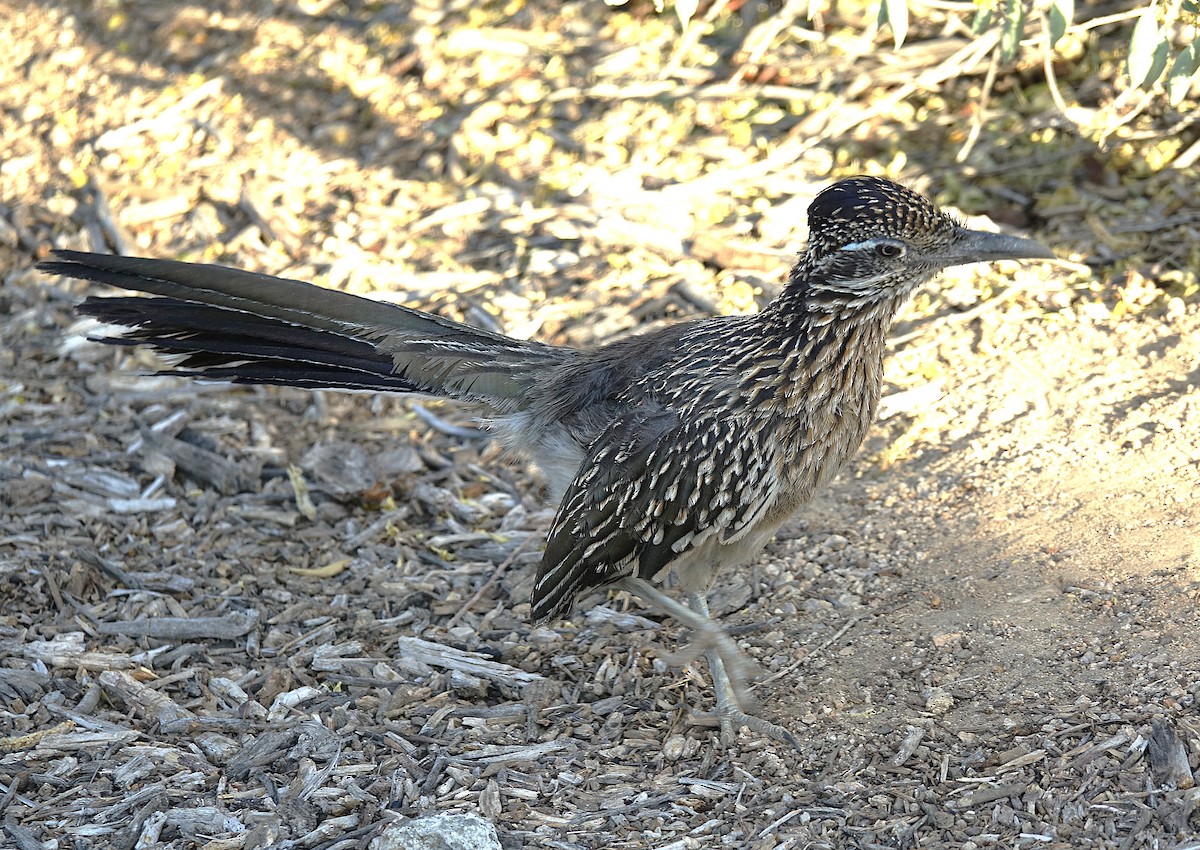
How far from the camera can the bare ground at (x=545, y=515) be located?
397cm

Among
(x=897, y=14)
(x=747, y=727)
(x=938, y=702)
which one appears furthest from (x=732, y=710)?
(x=897, y=14)

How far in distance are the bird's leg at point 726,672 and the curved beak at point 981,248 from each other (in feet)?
4.94

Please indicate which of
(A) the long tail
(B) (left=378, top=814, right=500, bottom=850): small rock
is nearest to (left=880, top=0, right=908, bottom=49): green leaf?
(A) the long tail

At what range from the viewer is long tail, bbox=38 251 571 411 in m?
4.70

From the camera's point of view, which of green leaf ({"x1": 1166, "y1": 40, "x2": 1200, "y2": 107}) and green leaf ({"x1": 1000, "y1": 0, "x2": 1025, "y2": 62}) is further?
green leaf ({"x1": 1000, "y1": 0, "x2": 1025, "y2": 62})

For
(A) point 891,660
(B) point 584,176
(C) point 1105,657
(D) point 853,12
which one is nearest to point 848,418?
(A) point 891,660

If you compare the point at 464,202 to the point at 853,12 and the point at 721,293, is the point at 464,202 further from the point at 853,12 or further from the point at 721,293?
the point at 853,12

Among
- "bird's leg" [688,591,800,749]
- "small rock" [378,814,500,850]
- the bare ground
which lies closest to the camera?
"small rock" [378,814,500,850]

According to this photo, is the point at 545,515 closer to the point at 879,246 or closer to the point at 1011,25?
the point at 879,246

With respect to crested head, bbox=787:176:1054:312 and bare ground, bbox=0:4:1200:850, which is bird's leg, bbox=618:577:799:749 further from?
crested head, bbox=787:176:1054:312

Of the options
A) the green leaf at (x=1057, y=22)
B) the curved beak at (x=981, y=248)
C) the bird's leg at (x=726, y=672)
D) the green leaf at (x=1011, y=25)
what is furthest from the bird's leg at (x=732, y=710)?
the green leaf at (x=1011, y=25)

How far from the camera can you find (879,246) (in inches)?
168

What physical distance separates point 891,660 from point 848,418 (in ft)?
2.85

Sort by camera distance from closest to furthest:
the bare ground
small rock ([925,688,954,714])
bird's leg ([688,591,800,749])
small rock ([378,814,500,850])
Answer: small rock ([378,814,500,850]) → the bare ground → small rock ([925,688,954,714]) → bird's leg ([688,591,800,749])
